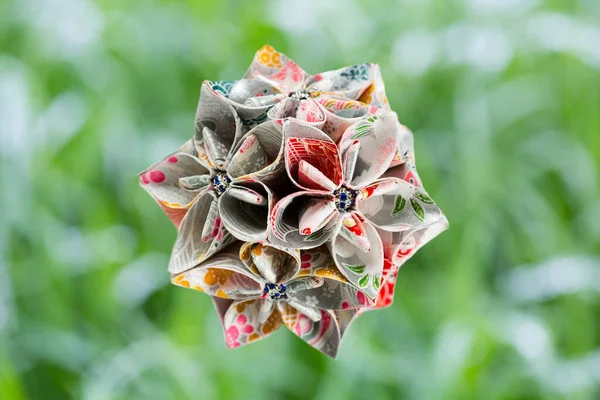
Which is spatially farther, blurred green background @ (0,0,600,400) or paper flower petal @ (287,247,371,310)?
blurred green background @ (0,0,600,400)

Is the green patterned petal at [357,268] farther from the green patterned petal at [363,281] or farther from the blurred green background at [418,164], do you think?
the blurred green background at [418,164]

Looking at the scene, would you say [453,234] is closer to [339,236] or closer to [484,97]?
[484,97]

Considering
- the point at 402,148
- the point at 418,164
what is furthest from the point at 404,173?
the point at 418,164

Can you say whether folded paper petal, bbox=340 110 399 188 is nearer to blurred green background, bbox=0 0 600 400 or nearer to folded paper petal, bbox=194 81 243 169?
folded paper petal, bbox=194 81 243 169

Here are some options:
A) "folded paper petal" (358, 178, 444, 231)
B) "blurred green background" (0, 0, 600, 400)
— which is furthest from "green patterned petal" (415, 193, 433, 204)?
"blurred green background" (0, 0, 600, 400)

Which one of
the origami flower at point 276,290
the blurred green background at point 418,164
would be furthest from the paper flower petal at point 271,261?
the blurred green background at point 418,164

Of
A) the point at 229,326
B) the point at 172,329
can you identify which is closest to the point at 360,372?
the point at 172,329
